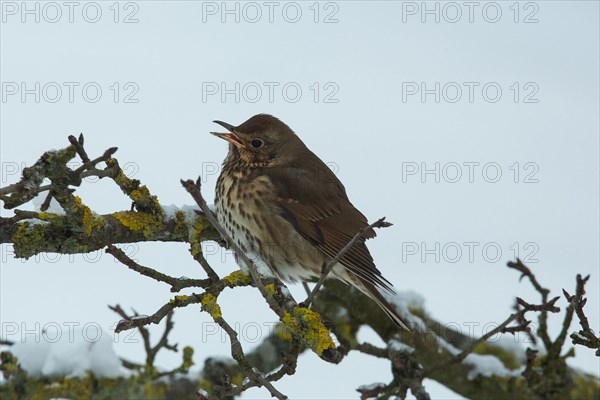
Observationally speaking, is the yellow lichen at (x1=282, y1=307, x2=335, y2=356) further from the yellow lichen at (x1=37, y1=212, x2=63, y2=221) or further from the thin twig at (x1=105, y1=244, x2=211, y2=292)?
the yellow lichen at (x1=37, y1=212, x2=63, y2=221)

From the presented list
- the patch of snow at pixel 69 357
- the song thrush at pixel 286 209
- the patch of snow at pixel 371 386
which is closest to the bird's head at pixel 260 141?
the song thrush at pixel 286 209

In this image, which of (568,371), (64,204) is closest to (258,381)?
(64,204)

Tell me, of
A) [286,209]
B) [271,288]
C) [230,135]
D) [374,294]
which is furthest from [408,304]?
[271,288]

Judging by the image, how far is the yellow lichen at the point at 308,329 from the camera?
3639 millimetres

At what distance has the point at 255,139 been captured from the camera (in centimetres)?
573

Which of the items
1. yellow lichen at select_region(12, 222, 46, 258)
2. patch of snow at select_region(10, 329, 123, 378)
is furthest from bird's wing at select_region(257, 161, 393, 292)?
yellow lichen at select_region(12, 222, 46, 258)

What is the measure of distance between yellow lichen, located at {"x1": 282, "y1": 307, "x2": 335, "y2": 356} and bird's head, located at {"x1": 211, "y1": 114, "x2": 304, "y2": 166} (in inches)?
87.4

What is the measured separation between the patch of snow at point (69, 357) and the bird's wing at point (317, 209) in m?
1.48

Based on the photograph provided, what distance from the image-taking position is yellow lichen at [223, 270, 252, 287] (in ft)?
13.3

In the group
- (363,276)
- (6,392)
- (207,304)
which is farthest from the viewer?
(363,276)

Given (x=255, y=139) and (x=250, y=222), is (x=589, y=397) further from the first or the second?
(x=255, y=139)

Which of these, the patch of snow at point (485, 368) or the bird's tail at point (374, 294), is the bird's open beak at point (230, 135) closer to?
the bird's tail at point (374, 294)

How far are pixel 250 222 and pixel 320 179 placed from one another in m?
0.71

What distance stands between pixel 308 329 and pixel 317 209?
203cm
